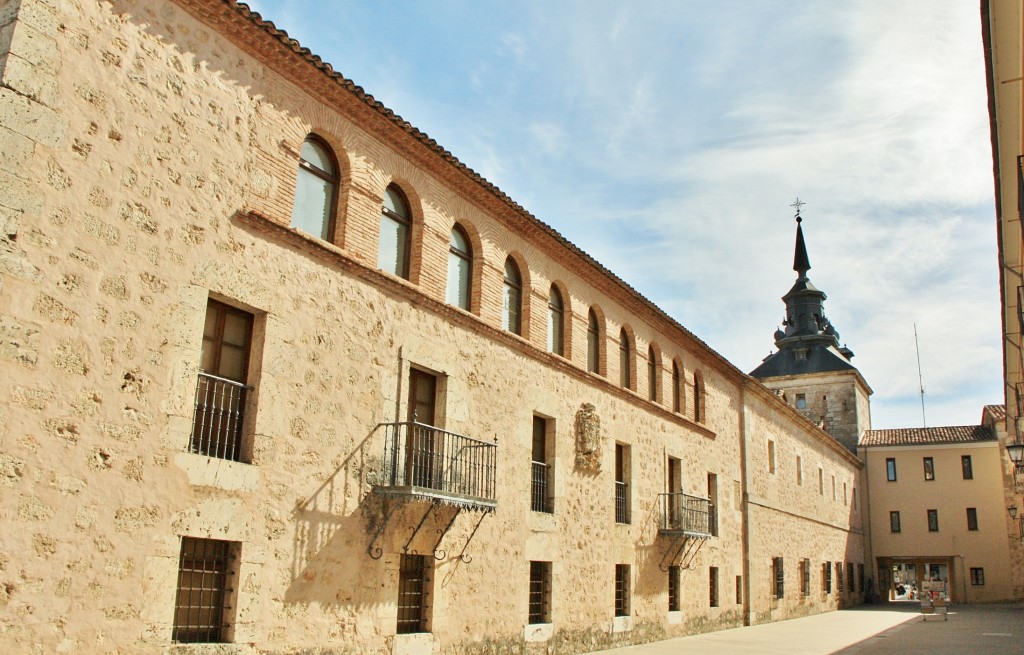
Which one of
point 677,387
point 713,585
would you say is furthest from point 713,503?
point 677,387

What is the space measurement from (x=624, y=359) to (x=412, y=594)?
7944 mm

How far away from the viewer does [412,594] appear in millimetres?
10852

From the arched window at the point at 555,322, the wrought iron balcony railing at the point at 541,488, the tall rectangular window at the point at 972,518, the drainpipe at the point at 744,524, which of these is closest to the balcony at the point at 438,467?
the wrought iron balcony railing at the point at 541,488

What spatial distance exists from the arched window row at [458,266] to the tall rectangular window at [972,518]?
2620 cm

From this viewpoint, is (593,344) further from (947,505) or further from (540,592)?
(947,505)

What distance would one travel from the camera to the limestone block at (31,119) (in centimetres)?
706

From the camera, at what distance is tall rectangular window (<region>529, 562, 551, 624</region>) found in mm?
13305

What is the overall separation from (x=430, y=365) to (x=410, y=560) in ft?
8.32

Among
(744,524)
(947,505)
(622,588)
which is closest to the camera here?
(622,588)

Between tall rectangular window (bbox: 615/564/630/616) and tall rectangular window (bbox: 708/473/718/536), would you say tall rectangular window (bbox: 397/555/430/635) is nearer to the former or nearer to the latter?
tall rectangular window (bbox: 615/564/630/616)

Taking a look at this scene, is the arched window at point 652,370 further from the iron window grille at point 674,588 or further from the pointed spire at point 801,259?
the pointed spire at point 801,259

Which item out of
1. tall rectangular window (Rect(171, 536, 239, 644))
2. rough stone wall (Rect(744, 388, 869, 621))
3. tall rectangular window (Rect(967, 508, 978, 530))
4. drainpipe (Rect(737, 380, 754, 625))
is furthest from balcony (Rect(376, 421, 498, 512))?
tall rectangular window (Rect(967, 508, 978, 530))

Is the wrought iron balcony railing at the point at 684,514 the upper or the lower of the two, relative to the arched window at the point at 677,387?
lower

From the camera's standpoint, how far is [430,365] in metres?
11.4
